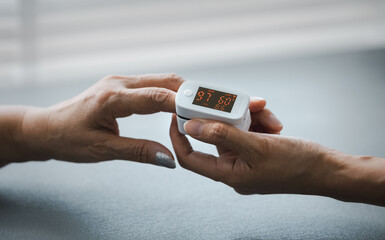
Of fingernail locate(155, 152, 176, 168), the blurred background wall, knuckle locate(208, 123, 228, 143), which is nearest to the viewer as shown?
knuckle locate(208, 123, 228, 143)

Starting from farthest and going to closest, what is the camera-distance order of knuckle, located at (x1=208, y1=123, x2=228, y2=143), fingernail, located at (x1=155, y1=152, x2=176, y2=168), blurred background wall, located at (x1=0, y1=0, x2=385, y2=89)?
1. blurred background wall, located at (x1=0, y1=0, x2=385, y2=89)
2. fingernail, located at (x1=155, y1=152, x2=176, y2=168)
3. knuckle, located at (x1=208, y1=123, x2=228, y2=143)

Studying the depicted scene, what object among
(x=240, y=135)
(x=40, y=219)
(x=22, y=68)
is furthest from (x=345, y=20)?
(x=40, y=219)

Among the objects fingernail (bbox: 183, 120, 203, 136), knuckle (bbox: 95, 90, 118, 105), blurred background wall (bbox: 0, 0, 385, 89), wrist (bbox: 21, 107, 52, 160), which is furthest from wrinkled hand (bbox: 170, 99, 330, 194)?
blurred background wall (bbox: 0, 0, 385, 89)

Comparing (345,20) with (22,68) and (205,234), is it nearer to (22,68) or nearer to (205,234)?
(22,68)

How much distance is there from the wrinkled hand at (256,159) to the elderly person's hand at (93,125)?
0.13 meters

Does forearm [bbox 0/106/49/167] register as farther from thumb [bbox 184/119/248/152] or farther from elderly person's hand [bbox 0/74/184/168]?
thumb [bbox 184/119/248/152]

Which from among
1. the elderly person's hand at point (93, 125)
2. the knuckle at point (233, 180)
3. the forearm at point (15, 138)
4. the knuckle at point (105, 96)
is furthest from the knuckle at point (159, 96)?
the forearm at point (15, 138)

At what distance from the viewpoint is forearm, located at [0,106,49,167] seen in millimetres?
1243

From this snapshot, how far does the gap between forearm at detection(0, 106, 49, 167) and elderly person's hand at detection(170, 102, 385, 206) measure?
20.5 inches

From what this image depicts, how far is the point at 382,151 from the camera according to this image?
1.50m

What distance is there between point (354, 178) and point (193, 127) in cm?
41

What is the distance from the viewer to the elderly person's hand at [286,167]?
999mm

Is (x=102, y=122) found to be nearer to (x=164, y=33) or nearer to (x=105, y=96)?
(x=105, y=96)

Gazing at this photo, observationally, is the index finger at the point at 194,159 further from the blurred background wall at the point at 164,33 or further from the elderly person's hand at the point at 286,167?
the blurred background wall at the point at 164,33
